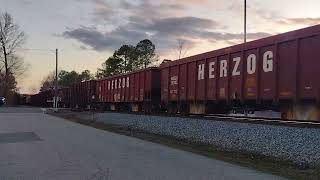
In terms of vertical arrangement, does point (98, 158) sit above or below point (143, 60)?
below

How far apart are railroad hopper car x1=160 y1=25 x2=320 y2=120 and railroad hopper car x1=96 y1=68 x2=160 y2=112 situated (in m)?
5.44

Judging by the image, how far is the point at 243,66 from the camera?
2244 centimetres

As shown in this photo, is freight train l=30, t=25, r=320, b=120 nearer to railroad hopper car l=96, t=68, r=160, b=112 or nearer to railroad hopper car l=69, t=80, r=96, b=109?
railroad hopper car l=96, t=68, r=160, b=112

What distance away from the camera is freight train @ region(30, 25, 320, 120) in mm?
18531

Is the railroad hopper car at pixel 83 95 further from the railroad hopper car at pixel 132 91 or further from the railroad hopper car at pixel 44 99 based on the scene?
the railroad hopper car at pixel 44 99

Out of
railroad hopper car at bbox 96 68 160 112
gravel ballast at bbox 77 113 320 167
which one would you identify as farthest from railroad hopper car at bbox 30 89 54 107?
gravel ballast at bbox 77 113 320 167

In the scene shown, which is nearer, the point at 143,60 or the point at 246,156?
the point at 246,156

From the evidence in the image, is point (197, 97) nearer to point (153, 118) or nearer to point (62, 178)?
point (153, 118)

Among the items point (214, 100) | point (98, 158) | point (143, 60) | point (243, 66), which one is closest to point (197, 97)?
point (214, 100)

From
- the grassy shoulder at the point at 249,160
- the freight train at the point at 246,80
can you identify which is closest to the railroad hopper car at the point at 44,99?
the freight train at the point at 246,80

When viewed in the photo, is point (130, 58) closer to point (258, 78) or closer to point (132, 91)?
point (132, 91)

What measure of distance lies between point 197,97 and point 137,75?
12748 mm

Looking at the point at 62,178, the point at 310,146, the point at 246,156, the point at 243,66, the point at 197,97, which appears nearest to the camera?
the point at 62,178

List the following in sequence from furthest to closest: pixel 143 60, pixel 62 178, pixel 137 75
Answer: pixel 143 60 → pixel 137 75 → pixel 62 178
